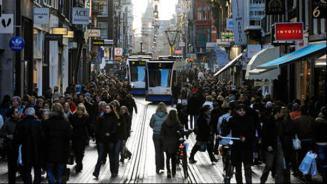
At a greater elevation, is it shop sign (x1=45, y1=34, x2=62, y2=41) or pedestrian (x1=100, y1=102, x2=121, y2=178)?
shop sign (x1=45, y1=34, x2=62, y2=41)

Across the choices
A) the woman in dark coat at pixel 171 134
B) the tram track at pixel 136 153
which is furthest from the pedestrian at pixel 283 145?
the tram track at pixel 136 153

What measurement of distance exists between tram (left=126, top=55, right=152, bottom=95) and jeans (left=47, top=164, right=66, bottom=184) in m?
48.0

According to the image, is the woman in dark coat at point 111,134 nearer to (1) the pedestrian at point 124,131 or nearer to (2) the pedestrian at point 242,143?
(1) the pedestrian at point 124,131

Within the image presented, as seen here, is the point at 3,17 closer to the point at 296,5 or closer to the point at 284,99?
the point at 296,5

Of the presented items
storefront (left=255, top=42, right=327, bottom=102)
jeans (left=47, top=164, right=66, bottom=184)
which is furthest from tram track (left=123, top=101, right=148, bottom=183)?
storefront (left=255, top=42, right=327, bottom=102)

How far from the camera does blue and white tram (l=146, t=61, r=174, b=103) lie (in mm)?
56375

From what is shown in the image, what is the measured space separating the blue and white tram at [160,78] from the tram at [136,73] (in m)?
8.11

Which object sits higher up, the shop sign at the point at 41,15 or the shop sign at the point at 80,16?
the shop sign at the point at 80,16

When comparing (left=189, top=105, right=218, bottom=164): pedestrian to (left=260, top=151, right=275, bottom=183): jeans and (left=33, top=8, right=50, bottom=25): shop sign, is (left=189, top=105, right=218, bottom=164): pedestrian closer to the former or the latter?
(left=260, top=151, right=275, bottom=183): jeans

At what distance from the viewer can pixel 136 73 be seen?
65.6 m

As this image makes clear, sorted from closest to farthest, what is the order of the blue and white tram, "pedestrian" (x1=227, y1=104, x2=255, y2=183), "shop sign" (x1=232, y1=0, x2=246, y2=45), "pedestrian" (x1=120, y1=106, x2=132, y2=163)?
"pedestrian" (x1=227, y1=104, x2=255, y2=183) < "pedestrian" (x1=120, y1=106, x2=132, y2=163) < "shop sign" (x1=232, y1=0, x2=246, y2=45) < the blue and white tram

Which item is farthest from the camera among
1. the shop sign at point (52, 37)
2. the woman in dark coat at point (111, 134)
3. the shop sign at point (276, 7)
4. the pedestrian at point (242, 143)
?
the shop sign at point (52, 37)

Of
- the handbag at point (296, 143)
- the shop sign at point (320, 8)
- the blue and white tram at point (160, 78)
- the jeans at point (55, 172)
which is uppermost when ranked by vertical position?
the shop sign at point (320, 8)

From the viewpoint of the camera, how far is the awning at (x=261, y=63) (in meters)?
36.4
